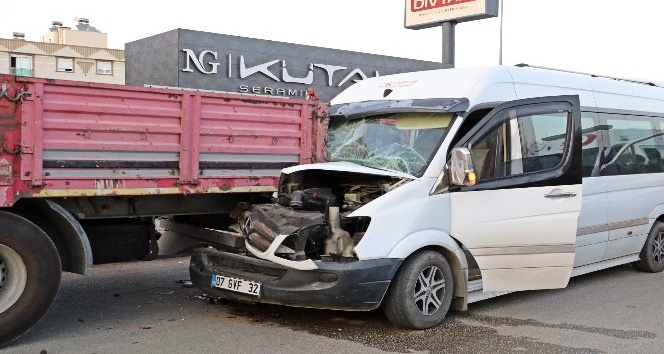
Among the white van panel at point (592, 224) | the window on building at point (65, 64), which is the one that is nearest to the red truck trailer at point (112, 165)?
the white van panel at point (592, 224)

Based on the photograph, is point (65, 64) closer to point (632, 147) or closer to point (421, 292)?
point (632, 147)

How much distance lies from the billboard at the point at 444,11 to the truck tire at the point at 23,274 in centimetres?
1853

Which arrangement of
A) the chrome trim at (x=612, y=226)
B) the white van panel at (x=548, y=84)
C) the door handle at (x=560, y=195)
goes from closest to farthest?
the door handle at (x=560, y=195) < the white van panel at (x=548, y=84) < the chrome trim at (x=612, y=226)

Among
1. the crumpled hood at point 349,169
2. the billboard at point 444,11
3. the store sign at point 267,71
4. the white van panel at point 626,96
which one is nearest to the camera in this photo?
the crumpled hood at point 349,169

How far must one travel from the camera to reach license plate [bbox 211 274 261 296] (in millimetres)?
5431

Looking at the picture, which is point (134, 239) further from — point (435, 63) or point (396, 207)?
point (435, 63)

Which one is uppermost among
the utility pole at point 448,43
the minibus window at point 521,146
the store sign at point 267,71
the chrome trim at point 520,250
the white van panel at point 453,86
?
the utility pole at point 448,43

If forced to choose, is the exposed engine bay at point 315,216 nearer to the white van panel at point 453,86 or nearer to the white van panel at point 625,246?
the white van panel at point 453,86

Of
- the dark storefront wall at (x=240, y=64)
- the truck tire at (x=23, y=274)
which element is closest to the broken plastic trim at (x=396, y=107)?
the truck tire at (x=23, y=274)

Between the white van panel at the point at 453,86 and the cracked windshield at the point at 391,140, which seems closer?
the cracked windshield at the point at 391,140

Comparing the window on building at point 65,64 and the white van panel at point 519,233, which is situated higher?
the window on building at point 65,64

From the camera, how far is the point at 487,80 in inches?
246

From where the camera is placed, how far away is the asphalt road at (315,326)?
5.14 metres

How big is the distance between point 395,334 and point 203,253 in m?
1.84
